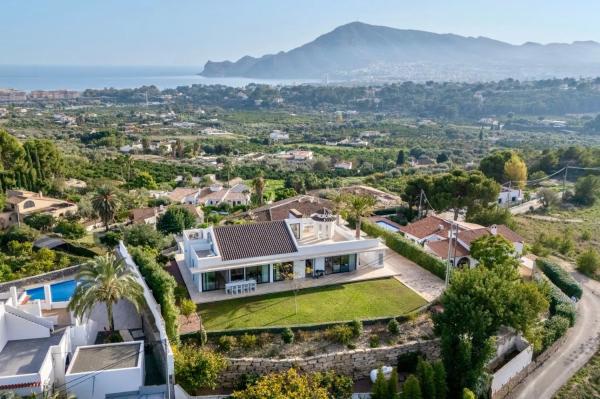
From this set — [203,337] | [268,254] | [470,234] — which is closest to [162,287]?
[203,337]

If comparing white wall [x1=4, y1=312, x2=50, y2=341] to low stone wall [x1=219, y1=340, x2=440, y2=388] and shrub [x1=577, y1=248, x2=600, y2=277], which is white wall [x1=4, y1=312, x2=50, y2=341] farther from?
shrub [x1=577, y1=248, x2=600, y2=277]

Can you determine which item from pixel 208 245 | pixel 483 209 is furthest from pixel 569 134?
pixel 208 245

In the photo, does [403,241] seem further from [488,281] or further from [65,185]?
[65,185]

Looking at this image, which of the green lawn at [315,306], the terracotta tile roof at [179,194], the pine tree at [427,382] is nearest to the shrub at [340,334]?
the green lawn at [315,306]

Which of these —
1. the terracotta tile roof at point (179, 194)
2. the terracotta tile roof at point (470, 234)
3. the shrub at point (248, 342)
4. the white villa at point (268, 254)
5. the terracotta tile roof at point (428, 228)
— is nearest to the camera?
the shrub at point (248, 342)

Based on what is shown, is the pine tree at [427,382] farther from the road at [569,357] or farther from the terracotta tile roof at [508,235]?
the terracotta tile roof at [508,235]

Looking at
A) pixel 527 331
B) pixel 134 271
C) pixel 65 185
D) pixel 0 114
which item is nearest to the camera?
pixel 527 331
